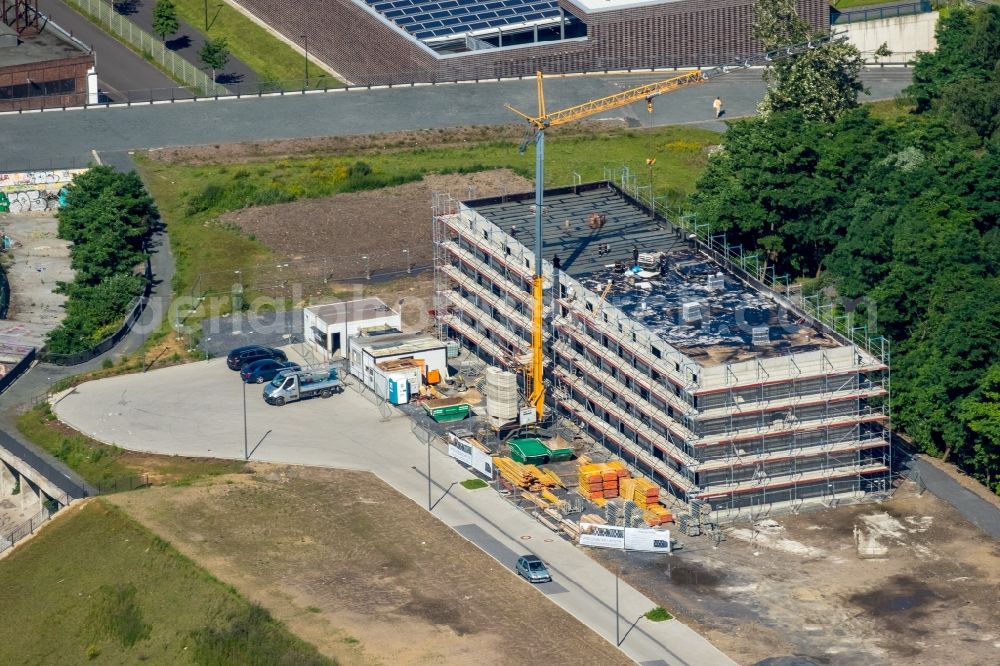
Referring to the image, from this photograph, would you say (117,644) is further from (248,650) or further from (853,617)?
(853,617)

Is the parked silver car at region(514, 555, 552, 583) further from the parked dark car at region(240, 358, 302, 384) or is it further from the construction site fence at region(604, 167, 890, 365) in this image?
the parked dark car at region(240, 358, 302, 384)

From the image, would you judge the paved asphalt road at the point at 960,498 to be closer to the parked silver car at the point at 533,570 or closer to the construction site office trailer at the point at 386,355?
the parked silver car at the point at 533,570

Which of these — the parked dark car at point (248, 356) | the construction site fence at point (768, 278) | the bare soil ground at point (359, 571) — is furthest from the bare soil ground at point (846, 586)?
the parked dark car at point (248, 356)

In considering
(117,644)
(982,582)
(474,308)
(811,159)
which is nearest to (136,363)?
(474,308)

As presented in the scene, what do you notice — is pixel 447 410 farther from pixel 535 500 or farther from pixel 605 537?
pixel 605 537

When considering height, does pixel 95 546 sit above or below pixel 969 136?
below

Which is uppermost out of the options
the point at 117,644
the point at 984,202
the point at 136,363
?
the point at 984,202
